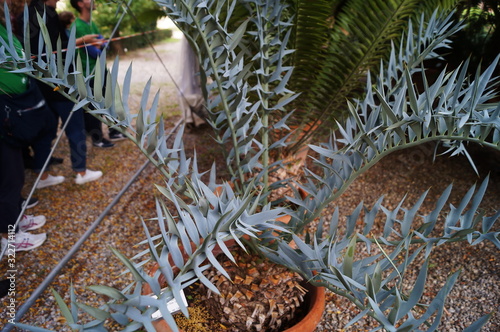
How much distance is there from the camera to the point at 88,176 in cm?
249

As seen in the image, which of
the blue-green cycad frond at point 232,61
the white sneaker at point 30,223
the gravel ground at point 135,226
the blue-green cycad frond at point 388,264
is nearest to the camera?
the blue-green cycad frond at point 388,264

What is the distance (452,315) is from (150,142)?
4.42 ft

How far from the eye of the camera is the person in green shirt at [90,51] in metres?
2.39

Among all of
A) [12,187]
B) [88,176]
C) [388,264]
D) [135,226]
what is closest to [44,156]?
[88,176]

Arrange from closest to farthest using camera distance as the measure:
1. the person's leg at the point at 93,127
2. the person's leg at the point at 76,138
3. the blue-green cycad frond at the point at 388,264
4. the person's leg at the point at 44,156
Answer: the blue-green cycad frond at the point at 388,264
the person's leg at the point at 44,156
the person's leg at the point at 76,138
the person's leg at the point at 93,127

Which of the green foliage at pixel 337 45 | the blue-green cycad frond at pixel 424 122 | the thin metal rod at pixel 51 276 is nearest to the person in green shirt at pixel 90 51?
the thin metal rod at pixel 51 276

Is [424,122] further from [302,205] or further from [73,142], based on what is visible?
[73,142]

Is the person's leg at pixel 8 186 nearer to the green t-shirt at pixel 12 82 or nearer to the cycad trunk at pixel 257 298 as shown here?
the green t-shirt at pixel 12 82

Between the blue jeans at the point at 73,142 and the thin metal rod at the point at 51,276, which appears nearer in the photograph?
the thin metal rod at the point at 51,276

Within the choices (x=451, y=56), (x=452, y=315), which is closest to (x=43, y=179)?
(x=452, y=315)

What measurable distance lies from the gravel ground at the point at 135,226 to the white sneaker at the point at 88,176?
39 mm

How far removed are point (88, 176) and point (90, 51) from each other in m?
0.82

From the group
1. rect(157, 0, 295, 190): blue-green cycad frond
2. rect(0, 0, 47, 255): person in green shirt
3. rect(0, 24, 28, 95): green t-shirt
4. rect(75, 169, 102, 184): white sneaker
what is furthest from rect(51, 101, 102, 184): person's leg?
rect(157, 0, 295, 190): blue-green cycad frond

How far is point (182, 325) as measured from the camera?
4.03 ft
